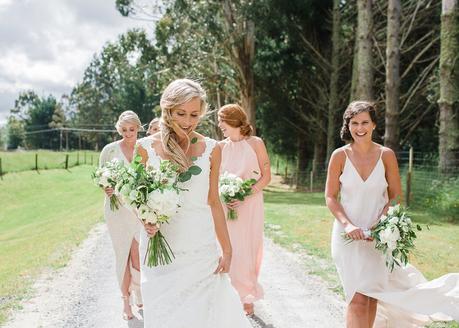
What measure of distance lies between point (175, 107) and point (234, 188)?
2.92 metres

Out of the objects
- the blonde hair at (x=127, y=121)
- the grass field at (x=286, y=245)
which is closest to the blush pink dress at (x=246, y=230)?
the blonde hair at (x=127, y=121)

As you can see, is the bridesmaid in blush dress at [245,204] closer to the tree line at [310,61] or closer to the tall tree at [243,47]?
the tree line at [310,61]

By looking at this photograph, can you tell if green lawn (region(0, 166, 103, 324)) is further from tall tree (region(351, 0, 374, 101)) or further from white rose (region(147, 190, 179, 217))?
tall tree (region(351, 0, 374, 101))

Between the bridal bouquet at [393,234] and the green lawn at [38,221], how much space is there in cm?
434

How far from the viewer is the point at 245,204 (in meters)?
6.53

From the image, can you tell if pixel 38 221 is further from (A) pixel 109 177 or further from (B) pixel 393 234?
(B) pixel 393 234

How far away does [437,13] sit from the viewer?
2427 cm

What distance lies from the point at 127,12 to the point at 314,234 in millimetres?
24701

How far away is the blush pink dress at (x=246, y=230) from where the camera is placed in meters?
6.26

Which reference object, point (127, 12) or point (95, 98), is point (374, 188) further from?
point (95, 98)

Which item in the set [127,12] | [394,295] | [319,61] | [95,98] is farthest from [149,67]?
[95,98]

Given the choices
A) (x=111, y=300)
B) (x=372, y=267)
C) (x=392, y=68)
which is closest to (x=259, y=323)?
(x=372, y=267)

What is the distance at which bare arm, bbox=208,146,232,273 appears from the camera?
3.63 metres

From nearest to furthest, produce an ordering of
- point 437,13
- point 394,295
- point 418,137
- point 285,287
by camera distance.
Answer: point 394,295 < point 285,287 < point 437,13 < point 418,137
